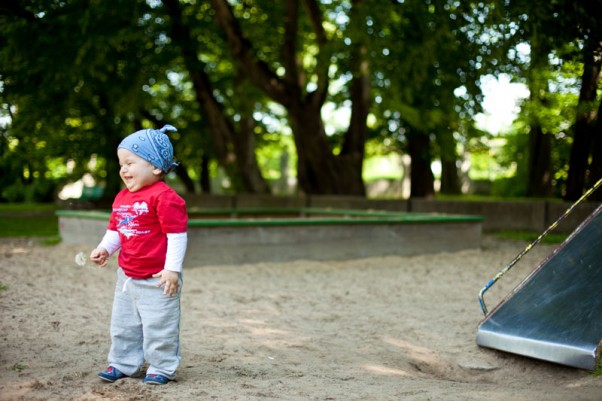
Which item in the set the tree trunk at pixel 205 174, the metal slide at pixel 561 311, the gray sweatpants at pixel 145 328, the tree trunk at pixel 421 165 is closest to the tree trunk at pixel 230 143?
the tree trunk at pixel 421 165

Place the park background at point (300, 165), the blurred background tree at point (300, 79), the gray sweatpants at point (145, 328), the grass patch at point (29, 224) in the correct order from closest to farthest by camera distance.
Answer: the gray sweatpants at point (145, 328) → the park background at point (300, 165) → the blurred background tree at point (300, 79) → the grass patch at point (29, 224)

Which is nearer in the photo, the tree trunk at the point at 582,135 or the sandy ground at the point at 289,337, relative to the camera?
the sandy ground at the point at 289,337

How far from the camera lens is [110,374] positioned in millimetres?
4227

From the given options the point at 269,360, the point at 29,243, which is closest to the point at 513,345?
the point at 269,360

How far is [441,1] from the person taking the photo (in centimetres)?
Answer: 1174

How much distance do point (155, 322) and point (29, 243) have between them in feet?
27.4

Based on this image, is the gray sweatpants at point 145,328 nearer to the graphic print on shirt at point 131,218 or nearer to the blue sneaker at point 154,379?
the blue sneaker at point 154,379

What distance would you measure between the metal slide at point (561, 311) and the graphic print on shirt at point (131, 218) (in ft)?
9.59

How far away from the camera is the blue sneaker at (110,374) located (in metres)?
4.21

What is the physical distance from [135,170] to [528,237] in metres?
11.0

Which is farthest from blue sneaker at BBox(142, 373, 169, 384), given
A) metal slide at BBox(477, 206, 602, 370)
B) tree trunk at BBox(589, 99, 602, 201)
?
tree trunk at BBox(589, 99, 602, 201)

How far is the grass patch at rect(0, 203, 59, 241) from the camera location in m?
13.1

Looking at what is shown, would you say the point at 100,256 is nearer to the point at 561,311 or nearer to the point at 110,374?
the point at 110,374

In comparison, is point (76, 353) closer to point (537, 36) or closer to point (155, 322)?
point (155, 322)
